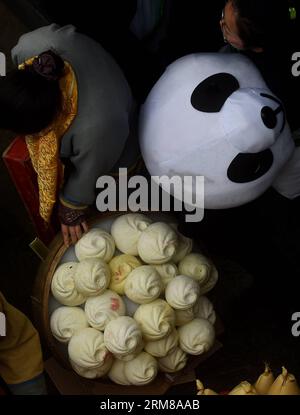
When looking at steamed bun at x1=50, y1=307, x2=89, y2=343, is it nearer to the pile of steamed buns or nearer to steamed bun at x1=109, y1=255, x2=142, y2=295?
the pile of steamed buns

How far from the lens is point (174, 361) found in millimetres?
1729

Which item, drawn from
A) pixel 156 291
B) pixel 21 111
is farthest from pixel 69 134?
pixel 156 291

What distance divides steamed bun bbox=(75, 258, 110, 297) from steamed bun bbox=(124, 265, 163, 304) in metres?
0.07

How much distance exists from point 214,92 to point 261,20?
202mm

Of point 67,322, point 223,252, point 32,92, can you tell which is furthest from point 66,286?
point 223,252

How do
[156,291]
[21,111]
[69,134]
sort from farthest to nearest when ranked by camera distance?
[156,291]
[69,134]
[21,111]

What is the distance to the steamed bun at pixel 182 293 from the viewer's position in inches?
65.2

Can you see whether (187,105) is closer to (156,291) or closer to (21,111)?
(21,111)

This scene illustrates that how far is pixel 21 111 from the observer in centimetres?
142

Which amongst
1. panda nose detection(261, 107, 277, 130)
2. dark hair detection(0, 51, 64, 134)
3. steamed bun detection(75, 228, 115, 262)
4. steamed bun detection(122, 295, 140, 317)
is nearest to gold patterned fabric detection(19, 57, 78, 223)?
dark hair detection(0, 51, 64, 134)

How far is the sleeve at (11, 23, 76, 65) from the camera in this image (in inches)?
60.2

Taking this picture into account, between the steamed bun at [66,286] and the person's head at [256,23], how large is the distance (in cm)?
80

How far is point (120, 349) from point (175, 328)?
215mm

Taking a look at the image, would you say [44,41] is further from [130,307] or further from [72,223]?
[130,307]
